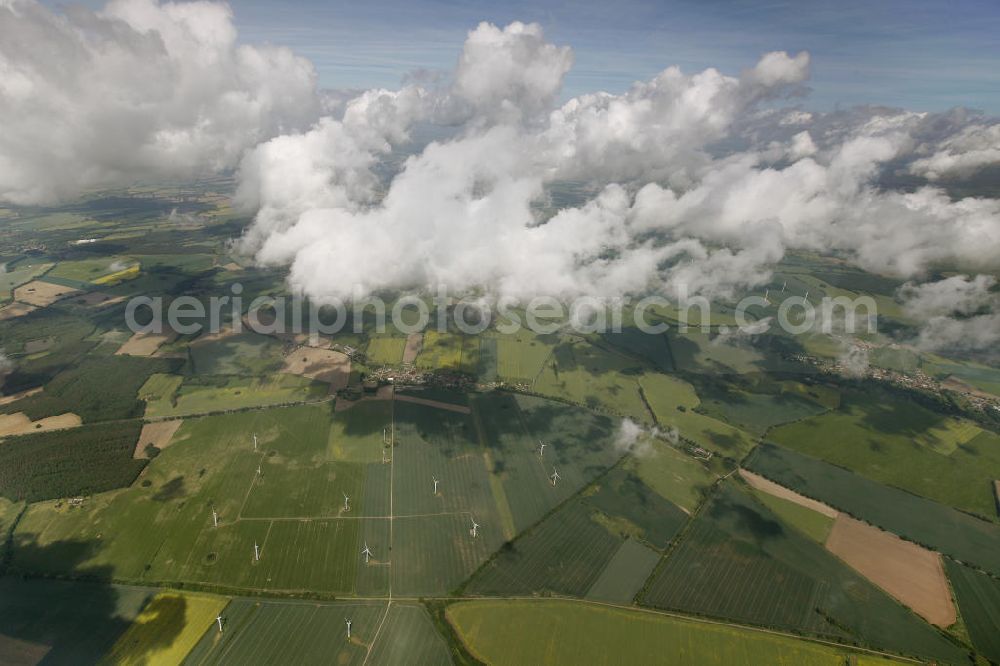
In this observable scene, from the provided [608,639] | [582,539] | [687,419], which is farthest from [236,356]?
[687,419]

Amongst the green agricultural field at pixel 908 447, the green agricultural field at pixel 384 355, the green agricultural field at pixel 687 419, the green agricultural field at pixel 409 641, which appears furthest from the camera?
the green agricultural field at pixel 384 355

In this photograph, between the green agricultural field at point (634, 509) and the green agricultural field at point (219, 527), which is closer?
the green agricultural field at point (219, 527)

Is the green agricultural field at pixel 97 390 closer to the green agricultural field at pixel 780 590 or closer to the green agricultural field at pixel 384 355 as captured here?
the green agricultural field at pixel 384 355

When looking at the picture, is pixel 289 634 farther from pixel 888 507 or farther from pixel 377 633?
pixel 888 507

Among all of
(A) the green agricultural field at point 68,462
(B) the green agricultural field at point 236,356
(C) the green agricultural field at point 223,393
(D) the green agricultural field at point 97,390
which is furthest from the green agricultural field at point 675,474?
(D) the green agricultural field at point 97,390

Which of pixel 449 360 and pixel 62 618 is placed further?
pixel 449 360
